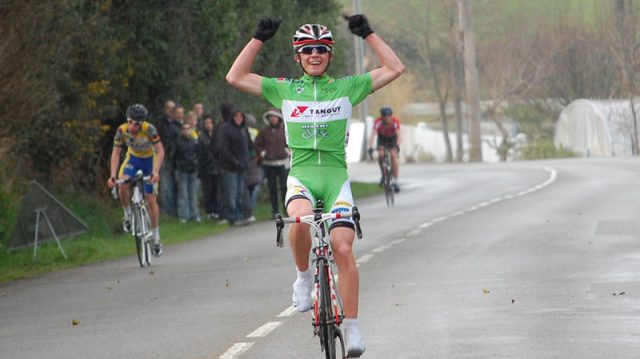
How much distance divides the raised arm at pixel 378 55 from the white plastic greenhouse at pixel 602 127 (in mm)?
58579

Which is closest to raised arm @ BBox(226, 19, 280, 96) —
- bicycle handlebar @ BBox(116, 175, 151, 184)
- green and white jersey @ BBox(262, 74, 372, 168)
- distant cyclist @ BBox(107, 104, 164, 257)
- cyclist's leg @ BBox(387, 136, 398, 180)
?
green and white jersey @ BBox(262, 74, 372, 168)

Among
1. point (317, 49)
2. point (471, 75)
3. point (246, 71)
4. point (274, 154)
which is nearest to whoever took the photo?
point (317, 49)

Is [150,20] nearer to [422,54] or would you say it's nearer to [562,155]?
[562,155]

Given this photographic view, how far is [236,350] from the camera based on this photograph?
37.0 feet

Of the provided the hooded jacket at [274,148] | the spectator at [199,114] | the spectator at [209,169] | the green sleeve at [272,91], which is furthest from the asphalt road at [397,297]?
the spectator at [199,114]

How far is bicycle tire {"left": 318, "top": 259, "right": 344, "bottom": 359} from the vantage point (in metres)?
9.53

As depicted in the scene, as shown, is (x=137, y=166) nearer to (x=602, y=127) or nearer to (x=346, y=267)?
(x=346, y=267)

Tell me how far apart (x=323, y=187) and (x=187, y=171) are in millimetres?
17711

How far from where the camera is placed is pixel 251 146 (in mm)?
28359

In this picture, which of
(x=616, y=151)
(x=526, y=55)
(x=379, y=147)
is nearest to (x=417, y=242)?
(x=379, y=147)

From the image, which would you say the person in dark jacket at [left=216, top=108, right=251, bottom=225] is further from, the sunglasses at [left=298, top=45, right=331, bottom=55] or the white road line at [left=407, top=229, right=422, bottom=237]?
the sunglasses at [left=298, top=45, right=331, bottom=55]

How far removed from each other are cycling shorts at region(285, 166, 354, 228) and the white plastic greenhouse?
A: 58.9m

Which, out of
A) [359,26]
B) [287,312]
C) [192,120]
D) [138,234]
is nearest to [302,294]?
[359,26]

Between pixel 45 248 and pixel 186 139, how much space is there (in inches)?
215
